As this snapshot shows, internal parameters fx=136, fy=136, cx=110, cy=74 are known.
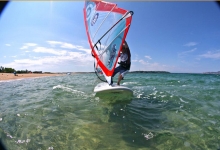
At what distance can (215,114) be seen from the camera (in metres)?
5.03

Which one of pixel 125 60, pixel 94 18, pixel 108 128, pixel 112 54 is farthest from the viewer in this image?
pixel 94 18

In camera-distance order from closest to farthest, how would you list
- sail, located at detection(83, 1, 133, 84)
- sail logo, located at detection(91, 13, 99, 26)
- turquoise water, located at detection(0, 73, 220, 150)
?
1. turquoise water, located at detection(0, 73, 220, 150)
2. sail, located at detection(83, 1, 133, 84)
3. sail logo, located at detection(91, 13, 99, 26)

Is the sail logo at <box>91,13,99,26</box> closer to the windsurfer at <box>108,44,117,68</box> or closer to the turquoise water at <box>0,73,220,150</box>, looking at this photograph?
the windsurfer at <box>108,44,117,68</box>

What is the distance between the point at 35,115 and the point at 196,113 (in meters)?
5.84

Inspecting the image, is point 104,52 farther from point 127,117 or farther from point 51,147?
point 51,147

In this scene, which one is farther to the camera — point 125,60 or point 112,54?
point 125,60

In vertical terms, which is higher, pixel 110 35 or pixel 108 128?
pixel 110 35

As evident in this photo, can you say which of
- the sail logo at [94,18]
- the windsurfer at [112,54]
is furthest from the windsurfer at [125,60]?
the sail logo at [94,18]

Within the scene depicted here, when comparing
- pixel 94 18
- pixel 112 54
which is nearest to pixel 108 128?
pixel 112 54

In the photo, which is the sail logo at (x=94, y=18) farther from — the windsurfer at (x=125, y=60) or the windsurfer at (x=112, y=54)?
the windsurfer at (x=112, y=54)

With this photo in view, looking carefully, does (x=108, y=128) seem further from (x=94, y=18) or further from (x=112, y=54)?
(x=94, y=18)

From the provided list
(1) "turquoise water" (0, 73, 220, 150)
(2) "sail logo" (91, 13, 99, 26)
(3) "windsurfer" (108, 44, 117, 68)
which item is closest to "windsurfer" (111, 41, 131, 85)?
(3) "windsurfer" (108, 44, 117, 68)

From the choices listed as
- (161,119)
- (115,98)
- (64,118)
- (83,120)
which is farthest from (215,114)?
(64,118)

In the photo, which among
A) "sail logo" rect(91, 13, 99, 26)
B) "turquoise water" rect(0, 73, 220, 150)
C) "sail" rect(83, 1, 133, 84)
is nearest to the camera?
"turquoise water" rect(0, 73, 220, 150)
